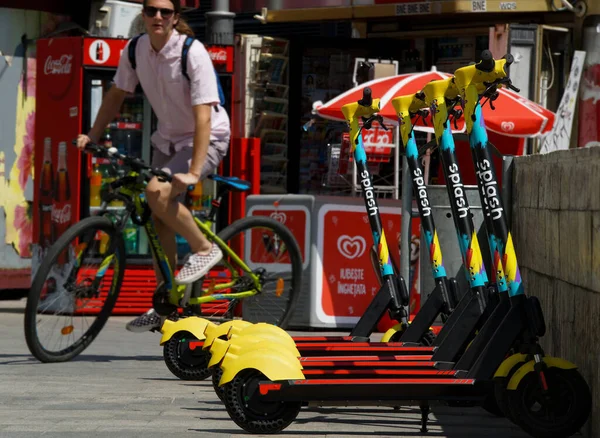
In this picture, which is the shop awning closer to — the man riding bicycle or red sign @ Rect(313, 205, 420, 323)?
red sign @ Rect(313, 205, 420, 323)

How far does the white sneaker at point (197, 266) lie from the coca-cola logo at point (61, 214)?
4.59 metres

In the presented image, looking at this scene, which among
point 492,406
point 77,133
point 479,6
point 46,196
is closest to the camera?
point 492,406

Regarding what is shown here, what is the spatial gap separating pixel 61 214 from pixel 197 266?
478cm

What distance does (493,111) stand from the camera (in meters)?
11.9

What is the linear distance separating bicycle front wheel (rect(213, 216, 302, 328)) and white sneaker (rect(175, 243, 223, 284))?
476 mm

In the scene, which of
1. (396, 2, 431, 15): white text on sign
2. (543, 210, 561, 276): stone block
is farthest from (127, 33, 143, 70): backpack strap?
(396, 2, 431, 15): white text on sign

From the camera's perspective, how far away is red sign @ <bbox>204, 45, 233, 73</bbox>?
41.6 feet

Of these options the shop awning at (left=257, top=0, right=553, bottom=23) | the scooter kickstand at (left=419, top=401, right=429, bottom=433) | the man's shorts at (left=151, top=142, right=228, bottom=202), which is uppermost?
the shop awning at (left=257, top=0, right=553, bottom=23)

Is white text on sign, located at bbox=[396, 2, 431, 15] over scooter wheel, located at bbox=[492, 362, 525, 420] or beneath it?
over

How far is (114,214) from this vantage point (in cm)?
828

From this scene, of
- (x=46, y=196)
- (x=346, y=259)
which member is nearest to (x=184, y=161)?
(x=346, y=259)

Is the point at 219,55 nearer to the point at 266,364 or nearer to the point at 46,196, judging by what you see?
the point at 46,196

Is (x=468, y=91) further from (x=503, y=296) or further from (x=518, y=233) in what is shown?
(x=518, y=233)

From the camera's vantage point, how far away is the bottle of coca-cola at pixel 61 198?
12.6 m
